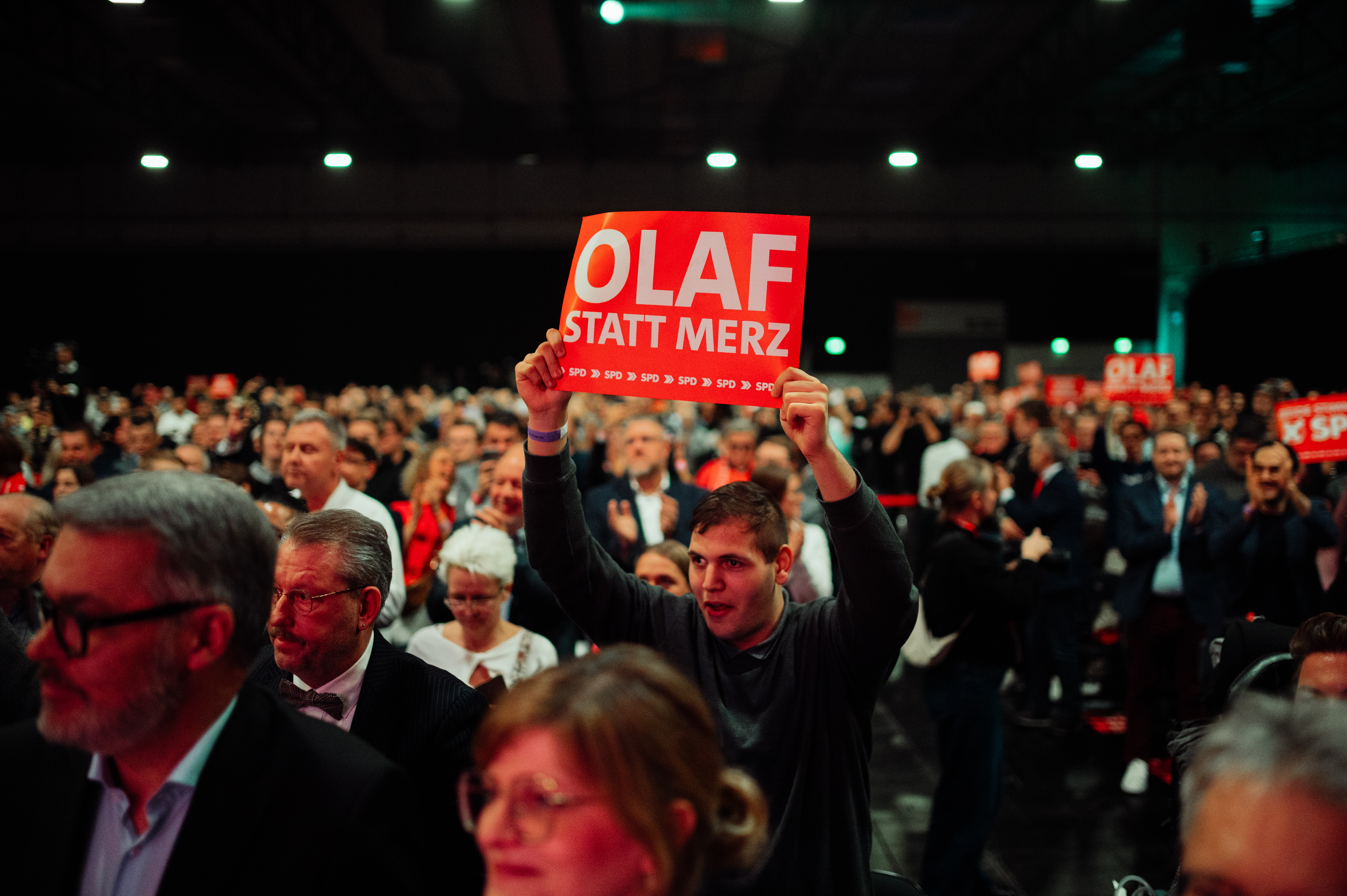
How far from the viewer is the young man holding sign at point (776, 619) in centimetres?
191

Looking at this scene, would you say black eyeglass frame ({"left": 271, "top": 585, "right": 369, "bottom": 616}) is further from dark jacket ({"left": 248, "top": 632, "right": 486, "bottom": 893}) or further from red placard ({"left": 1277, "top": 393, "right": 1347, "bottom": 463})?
red placard ({"left": 1277, "top": 393, "right": 1347, "bottom": 463})

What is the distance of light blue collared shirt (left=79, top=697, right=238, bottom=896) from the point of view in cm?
126

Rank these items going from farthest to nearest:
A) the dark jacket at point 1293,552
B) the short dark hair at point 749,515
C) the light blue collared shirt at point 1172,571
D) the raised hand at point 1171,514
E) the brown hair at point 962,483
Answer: the raised hand at point 1171,514 < the light blue collared shirt at point 1172,571 < the dark jacket at point 1293,552 < the brown hair at point 962,483 < the short dark hair at point 749,515

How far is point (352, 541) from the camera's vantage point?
2076 millimetres

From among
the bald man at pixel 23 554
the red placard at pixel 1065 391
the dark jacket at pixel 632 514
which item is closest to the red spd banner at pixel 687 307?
the bald man at pixel 23 554

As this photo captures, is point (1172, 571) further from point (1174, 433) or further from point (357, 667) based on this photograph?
point (357, 667)

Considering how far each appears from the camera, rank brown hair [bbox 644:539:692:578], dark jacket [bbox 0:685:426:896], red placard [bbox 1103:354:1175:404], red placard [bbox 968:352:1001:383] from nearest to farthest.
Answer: dark jacket [bbox 0:685:426:896]
brown hair [bbox 644:539:692:578]
red placard [bbox 1103:354:1175:404]
red placard [bbox 968:352:1001:383]

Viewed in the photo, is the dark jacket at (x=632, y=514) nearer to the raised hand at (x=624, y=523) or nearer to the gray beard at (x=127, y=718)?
the raised hand at (x=624, y=523)

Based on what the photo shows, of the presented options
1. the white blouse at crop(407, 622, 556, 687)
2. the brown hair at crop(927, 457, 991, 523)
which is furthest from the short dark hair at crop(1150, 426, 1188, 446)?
the white blouse at crop(407, 622, 556, 687)

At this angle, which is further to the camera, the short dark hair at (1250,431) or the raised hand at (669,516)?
the short dark hair at (1250,431)

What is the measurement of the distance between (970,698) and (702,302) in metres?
2.26

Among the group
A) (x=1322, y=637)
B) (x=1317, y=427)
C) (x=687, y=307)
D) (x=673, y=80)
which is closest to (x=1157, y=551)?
(x=1317, y=427)

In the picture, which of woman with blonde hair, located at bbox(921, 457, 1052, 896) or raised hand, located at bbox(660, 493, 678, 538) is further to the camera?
raised hand, located at bbox(660, 493, 678, 538)

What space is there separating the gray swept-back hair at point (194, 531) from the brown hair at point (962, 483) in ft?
10.1
